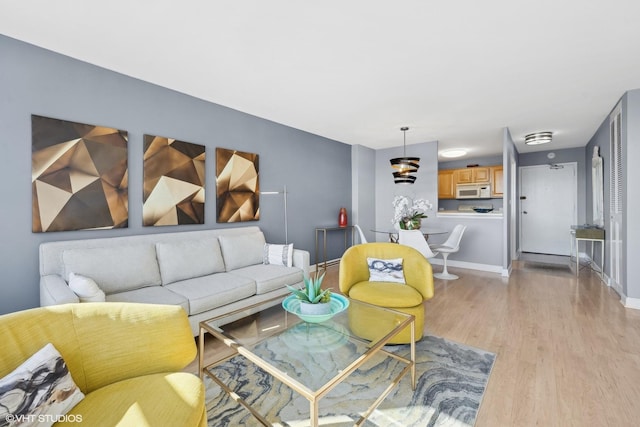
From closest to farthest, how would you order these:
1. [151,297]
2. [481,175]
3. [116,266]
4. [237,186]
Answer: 1. [151,297]
2. [116,266]
3. [237,186]
4. [481,175]

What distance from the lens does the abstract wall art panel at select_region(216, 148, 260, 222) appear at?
3434mm

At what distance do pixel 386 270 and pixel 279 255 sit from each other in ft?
4.25

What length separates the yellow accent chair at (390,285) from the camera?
7.26 ft

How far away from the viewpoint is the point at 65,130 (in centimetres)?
232

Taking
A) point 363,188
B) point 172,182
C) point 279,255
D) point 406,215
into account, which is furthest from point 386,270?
point 363,188

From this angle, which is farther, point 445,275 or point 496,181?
point 496,181

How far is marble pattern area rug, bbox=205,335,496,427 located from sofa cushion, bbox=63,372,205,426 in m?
0.55

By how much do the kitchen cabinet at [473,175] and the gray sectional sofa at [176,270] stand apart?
218 inches

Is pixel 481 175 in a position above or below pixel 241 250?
above

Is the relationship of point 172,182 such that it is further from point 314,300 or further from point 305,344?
point 305,344

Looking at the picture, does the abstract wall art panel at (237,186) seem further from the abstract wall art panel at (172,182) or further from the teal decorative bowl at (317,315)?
the teal decorative bowl at (317,315)

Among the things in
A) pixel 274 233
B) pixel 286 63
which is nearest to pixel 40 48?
pixel 286 63

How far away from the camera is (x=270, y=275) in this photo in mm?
2879

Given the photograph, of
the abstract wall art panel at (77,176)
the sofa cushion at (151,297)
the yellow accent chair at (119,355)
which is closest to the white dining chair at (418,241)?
the sofa cushion at (151,297)
